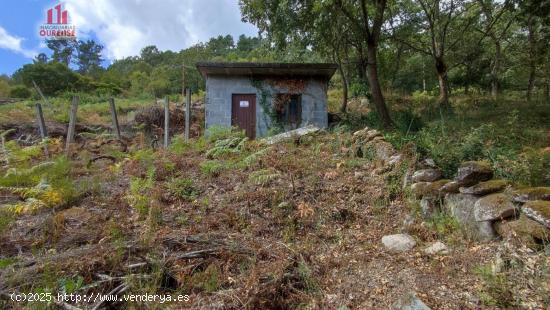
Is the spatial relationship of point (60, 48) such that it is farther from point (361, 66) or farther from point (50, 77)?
point (361, 66)

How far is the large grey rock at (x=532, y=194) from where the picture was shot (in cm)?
272

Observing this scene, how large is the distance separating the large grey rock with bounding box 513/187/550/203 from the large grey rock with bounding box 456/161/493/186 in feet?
1.66

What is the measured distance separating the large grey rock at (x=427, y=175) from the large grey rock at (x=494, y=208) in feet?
2.76

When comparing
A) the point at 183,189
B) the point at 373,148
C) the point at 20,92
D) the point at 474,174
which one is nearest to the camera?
the point at 474,174

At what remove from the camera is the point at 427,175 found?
404 centimetres

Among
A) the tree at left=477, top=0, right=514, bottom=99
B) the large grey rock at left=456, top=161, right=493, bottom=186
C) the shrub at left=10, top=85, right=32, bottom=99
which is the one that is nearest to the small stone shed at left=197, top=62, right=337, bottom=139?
the large grey rock at left=456, top=161, right=493, bottom=186

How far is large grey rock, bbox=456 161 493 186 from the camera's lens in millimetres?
3404

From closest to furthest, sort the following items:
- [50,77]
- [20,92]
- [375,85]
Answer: [375,85] → [20,92] → [50,77]

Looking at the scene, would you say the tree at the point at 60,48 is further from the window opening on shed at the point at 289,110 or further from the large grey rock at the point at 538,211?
the large grey rock at the point at 538,211

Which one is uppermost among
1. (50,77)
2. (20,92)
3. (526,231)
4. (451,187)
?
(50,77)

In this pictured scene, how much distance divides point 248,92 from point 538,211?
9.29 meters

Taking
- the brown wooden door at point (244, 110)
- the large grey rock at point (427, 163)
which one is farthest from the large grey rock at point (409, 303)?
the brown wooden door at point (244, 110)

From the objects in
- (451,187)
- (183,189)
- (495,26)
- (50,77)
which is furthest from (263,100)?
(50,77)

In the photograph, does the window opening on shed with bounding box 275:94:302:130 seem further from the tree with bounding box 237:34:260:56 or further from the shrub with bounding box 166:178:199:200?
the tree with bounding box 237:34:260:56
